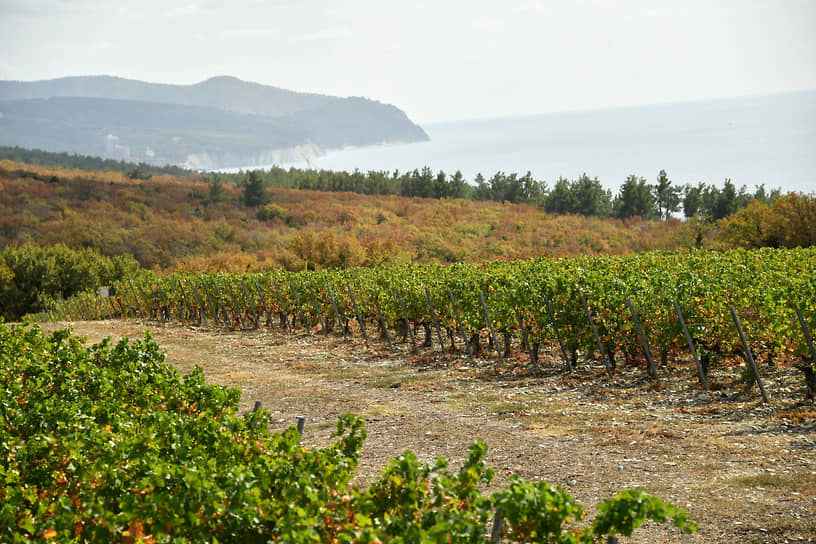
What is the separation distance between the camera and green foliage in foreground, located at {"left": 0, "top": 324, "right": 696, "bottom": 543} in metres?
4.09

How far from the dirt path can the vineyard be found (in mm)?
640

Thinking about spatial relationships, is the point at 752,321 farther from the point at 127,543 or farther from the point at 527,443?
the point at 127,543

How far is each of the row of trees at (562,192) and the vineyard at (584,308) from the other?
5612 cm

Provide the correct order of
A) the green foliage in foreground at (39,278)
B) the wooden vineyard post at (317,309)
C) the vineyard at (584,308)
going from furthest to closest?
the green foliage in foreground at (39,278) → the wooden vineyard post at (317,309) → the vineyard at (584,308)

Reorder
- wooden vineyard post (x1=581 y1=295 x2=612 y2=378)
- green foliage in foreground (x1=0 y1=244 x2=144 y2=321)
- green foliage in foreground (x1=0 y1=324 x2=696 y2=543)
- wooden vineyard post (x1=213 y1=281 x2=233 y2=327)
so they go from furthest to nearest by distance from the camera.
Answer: green foliage in foreground (x1=0 y1=244 x2=144 y2=321), wooden vineyard post (x1=213 y1=281 x2=233 y2=327), wooden vineyard post (x1=581 y1=295 x2=612 y2=378), green foliage in foreground (x1=0 y1=324 x2=696 y2=543)

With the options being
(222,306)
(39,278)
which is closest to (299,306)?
(222,306)

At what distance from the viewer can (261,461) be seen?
17.7 ft

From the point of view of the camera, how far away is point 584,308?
570 inches

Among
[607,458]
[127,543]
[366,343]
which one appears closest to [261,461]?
[127,543]

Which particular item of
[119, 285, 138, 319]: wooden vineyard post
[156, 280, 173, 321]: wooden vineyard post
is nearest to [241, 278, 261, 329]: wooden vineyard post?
[156, 280, 173, 321]: wooden vineyard post

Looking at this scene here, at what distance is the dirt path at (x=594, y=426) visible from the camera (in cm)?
791

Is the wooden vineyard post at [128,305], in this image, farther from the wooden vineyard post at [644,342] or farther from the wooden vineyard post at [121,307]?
the wooden vineyard post at [644,342]

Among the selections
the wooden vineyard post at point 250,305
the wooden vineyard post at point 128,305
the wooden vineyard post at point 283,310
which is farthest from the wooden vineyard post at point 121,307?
the wooden vineyard post at point 283,310

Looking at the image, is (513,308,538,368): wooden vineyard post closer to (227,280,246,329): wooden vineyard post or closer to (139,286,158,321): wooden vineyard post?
(227,280,246,329): wooden vineyard post
